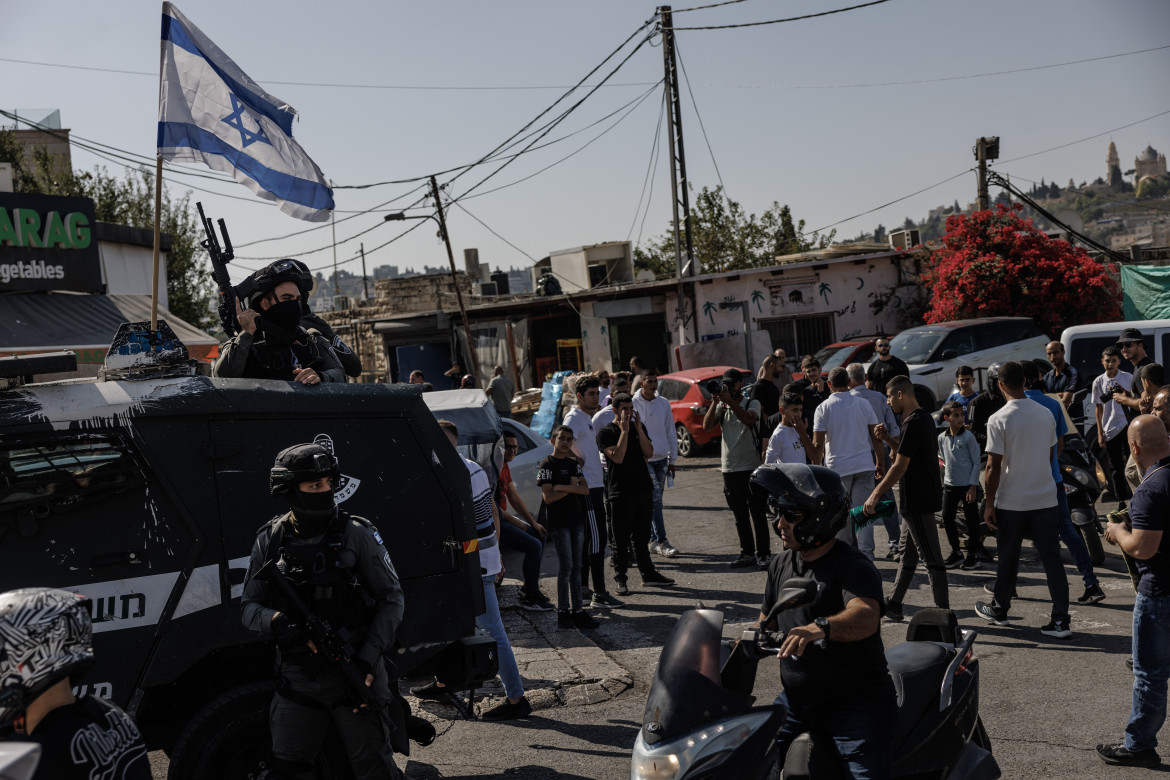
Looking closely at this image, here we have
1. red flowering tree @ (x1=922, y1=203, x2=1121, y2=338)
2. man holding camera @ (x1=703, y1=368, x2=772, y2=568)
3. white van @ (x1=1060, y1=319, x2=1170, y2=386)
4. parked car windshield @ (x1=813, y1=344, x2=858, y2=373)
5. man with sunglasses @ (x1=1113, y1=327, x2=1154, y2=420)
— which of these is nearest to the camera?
man holding camera @ (x1=703, y1=368, x2=772, y2=568)

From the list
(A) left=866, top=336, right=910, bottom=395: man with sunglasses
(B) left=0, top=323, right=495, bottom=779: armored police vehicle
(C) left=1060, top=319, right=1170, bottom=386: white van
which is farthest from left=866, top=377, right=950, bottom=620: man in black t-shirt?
(C) left=1060, top=319, right=1170, bottom=386: white van

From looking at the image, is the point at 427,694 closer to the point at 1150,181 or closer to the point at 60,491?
the point at 60,491

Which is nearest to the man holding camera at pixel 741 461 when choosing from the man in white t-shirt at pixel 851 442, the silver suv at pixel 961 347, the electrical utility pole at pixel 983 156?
the man in white t-shirt at pixel 851 442

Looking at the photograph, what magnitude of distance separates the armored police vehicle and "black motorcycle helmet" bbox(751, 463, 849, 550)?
6.81 feet

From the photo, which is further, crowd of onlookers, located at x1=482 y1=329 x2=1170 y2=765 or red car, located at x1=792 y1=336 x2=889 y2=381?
red car, located at x1=792 y1=336 x2=889 y2=381

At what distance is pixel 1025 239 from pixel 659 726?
20756 millimetres

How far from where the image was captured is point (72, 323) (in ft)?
49.5

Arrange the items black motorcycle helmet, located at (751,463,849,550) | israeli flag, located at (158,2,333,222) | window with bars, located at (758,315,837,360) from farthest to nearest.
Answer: window with bars, located at (758,315,837,360) → israeli flag, located at (158,2,333,222) → black motorcycle helmet, located at (751,463,849,550)

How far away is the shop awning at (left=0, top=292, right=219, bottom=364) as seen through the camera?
14023mm

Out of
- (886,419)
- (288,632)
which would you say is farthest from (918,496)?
(288,632)

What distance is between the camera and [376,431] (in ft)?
16.7

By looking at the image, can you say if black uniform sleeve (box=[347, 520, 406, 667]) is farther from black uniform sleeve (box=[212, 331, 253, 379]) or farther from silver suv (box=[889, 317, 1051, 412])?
silver suv (box=[889, 317, 1051, 412])

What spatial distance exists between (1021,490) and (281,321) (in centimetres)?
516

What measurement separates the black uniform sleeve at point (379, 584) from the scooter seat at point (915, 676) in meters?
1.97
